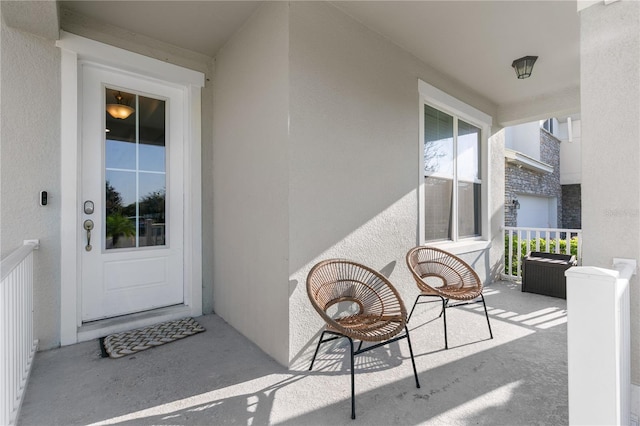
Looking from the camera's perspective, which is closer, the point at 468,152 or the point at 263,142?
the point at 263,142

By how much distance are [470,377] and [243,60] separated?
317cm

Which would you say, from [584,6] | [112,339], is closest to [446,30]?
[584,6]

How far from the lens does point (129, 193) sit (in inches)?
116

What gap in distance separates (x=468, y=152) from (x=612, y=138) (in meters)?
2.86

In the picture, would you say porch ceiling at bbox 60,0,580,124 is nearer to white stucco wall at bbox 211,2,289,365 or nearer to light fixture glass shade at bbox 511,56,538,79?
light fixture glass shade at bbox 511,56,538,79

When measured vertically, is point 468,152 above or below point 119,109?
below

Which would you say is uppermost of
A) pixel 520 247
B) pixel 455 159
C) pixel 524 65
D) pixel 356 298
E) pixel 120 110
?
pixel 524 65

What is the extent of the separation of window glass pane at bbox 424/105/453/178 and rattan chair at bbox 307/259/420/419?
178cm

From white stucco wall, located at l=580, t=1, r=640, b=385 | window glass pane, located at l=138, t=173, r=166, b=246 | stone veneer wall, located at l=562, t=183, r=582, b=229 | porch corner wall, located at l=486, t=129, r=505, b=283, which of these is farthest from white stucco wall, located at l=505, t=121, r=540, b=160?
window glass pane, located at l=138, t=173, r=166, b=246

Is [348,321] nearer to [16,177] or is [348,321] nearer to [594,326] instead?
[594,326]

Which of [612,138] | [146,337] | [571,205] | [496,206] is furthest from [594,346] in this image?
[571,205]

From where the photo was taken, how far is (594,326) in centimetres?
106

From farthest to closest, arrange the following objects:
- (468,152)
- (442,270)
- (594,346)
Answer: (468,152)
(442,270)
(594,346)

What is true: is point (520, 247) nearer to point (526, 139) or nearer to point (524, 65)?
point (524, 65)
